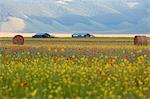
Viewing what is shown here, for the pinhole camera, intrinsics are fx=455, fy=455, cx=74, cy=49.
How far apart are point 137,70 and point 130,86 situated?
6.38ft

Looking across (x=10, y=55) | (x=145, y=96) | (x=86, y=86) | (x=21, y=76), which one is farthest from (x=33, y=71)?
(x=10, y=55)

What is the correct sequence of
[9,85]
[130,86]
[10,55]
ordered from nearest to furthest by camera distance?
[130,86]
[9,85]
[10,55]

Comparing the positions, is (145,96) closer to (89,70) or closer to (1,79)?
(89,70)

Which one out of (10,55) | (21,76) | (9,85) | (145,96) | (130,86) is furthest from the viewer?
(10,55)

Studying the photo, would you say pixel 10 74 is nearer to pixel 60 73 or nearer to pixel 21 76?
pixel 21 76

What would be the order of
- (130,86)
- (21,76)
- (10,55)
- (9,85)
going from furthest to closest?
(10,55), (21,76), (9,85), (130,86)

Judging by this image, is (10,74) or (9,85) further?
(10,74)

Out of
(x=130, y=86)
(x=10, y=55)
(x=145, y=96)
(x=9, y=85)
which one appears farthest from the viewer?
(x=10, y=55)

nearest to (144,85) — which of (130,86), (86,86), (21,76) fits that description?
(130,86)

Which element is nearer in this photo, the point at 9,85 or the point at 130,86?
the point at 130,86

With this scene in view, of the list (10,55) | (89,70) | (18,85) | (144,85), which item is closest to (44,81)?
(18,85)

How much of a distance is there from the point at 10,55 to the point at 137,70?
23.8 ft

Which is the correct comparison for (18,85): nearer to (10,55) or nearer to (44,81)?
(44,81)

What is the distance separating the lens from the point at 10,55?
61.0ft
